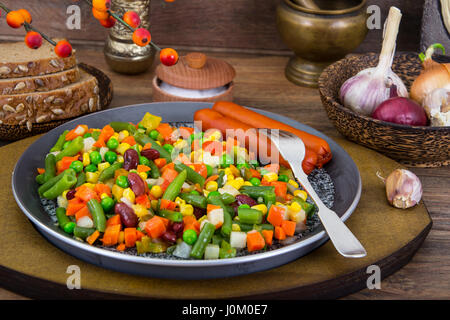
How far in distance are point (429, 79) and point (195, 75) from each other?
0.91 m

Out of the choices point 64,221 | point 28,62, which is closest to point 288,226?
point 64,221

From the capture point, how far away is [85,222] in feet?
4.27

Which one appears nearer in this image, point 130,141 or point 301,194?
point 301,194

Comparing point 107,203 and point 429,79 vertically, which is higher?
point 429,79

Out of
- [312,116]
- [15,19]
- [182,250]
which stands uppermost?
[15,19]

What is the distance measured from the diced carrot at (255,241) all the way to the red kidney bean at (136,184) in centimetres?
33

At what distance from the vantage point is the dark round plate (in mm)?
1151

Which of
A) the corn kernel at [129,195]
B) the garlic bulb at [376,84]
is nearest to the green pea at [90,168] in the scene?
the corn kernel at [129,195]

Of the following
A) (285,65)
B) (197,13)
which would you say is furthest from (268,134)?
(197,13)

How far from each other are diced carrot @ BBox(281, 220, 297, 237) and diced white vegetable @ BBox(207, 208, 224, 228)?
165mm

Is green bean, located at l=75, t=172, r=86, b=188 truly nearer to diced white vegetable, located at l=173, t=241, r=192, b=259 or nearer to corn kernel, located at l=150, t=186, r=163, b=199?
corn kernel, located at l=150, t=186, r=163, b=199

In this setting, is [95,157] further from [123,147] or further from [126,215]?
[126,215]

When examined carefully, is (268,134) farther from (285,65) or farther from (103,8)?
(285,65)

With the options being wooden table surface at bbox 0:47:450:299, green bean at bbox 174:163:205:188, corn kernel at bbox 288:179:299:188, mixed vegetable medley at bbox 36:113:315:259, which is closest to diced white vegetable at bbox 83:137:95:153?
mixed vegetable medley at bbox 36:113:315:259
